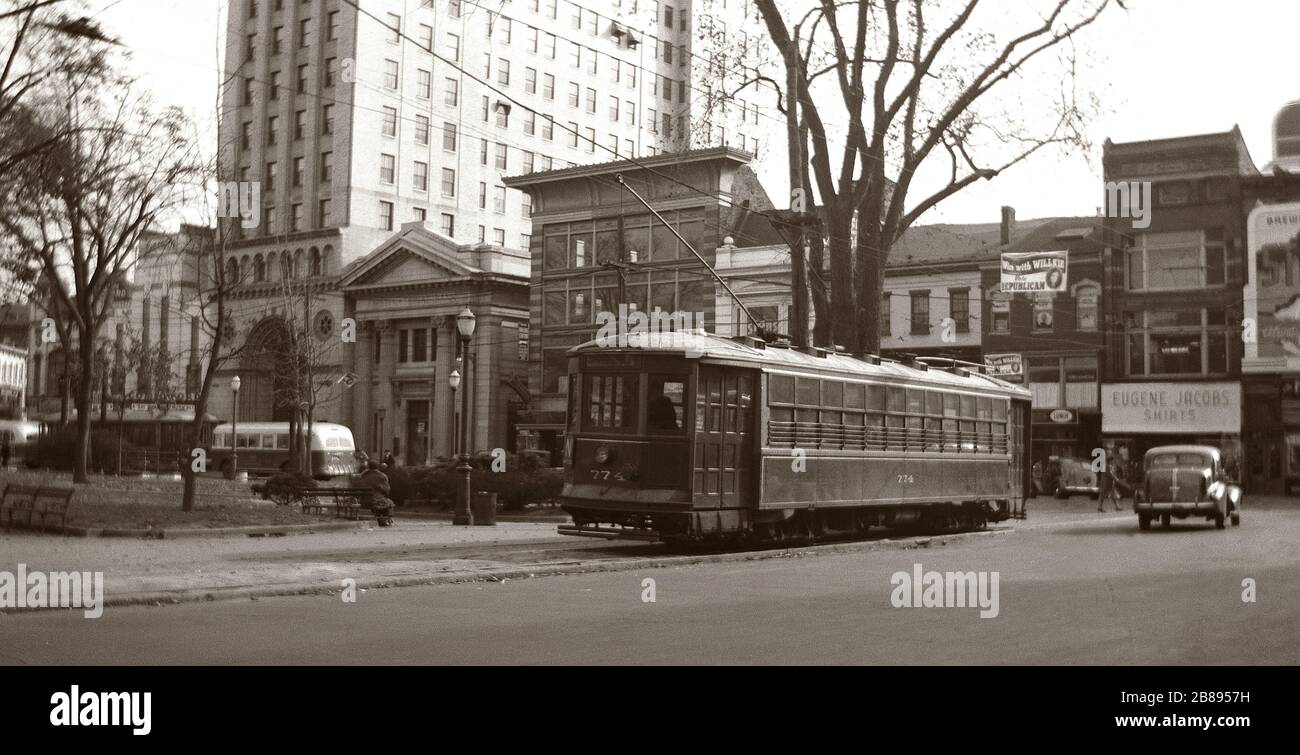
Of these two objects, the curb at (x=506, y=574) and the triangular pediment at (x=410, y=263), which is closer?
the curb at (x=506, y=574)

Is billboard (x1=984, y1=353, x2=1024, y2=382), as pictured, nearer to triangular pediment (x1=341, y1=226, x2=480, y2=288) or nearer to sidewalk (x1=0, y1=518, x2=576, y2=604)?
triangular pediment (x1=341, y1=226, x2=480, y2=288)

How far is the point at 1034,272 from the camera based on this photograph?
50.1 meters

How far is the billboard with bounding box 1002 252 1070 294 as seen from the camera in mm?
49875

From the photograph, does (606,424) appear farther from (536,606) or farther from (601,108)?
(601,108)

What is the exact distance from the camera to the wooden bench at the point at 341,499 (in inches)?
979

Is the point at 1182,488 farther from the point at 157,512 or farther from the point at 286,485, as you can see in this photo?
the point at 157,512

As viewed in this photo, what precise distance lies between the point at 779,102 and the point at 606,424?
41.2ft

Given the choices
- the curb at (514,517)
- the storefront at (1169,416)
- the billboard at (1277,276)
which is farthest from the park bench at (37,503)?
the billboard at (1277,276)

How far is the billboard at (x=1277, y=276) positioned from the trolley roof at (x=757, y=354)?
29.7 m

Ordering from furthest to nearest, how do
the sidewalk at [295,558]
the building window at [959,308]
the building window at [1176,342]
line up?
1. the building window at [959,308]
2. the building window at [1176,342]
3. the sidewalk at [295,558]

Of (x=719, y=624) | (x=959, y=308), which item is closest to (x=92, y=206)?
(x=719, y=624)

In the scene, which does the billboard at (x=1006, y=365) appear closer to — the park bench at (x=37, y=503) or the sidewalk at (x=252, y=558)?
the sidewalk at (x=252, y=558)

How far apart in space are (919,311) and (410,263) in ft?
85.5
